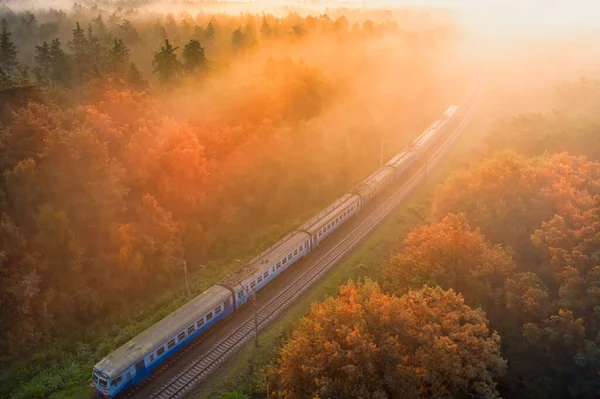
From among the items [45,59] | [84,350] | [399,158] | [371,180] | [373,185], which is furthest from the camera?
[45,59]

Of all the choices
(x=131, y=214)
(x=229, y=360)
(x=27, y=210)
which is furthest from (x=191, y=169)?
(x=229, y=360)

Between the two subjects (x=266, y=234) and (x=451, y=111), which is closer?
(x=266, y=234)

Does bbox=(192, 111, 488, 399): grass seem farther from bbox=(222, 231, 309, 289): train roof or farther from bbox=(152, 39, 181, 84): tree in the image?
bbox=(152, 39, 181, 84): tree

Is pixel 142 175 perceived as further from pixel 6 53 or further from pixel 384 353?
pixel 6 53

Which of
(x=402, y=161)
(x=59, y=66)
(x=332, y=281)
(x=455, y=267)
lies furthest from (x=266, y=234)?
(x=59, y=66)

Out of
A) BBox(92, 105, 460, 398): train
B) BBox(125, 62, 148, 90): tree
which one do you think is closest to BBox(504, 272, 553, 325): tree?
BBox(92, 105, 460, 398): train

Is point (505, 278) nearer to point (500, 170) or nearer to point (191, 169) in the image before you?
point (500, 170)
